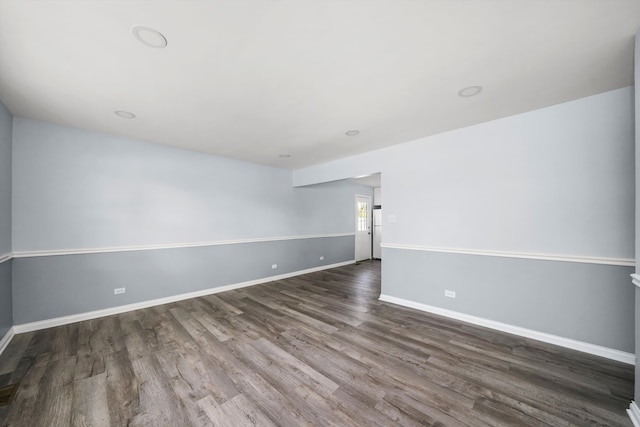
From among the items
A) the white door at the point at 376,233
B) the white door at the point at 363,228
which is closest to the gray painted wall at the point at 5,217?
the white door at the point at 363,228

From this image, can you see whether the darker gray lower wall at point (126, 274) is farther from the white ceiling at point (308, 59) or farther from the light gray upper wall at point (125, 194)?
Answer: the white ceiling at point (308, 59)

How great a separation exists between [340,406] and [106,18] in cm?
298

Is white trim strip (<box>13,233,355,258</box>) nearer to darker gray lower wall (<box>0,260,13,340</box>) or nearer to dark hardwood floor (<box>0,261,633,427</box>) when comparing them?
darker gray lower wall (<box>0,260,13,340</box>)

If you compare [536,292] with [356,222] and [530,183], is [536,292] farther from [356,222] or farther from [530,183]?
[356,222]

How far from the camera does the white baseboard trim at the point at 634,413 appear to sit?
1453mm

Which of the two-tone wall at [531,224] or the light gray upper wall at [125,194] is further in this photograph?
the light gray upper wall at [125,194]

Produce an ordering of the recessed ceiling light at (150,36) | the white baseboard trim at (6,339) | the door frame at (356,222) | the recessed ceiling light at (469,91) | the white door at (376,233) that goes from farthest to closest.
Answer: the white door at (376,233)
the door frame at (356,222)
the white baseboard trim at (6,339)
the recessed ceiling light at (469,91)
the recessed ceiling light at (150,36)

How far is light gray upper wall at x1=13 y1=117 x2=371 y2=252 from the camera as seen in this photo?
2873mm

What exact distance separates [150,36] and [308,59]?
3.51ft

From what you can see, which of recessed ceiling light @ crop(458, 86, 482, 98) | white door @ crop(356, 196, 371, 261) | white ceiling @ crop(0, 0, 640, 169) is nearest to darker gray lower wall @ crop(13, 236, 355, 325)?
white ceiling @ crop(0, 0, 640, 169)

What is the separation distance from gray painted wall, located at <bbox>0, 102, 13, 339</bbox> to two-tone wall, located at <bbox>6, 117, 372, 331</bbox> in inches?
4.6

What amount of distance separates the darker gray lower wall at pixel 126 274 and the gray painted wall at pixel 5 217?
0.62 feet

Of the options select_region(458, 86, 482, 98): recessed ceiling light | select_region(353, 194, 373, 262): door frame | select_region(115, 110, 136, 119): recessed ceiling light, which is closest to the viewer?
select_region(458, 86, 482, 98): recessed ceiling light

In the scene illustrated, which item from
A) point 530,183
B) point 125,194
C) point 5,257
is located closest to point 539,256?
point 530,183
